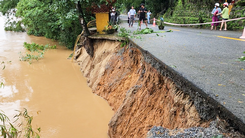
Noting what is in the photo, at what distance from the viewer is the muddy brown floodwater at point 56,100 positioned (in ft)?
19.5

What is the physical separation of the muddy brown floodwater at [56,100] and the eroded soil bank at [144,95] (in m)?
0.62

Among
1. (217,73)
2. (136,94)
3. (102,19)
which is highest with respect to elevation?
(102,19)

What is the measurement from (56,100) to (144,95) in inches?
182

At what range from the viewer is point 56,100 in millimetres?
7742

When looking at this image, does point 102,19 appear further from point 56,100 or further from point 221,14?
point 221,14

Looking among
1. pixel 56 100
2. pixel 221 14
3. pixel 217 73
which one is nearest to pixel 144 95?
pixel 217 73

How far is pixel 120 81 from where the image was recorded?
6766 millimetres

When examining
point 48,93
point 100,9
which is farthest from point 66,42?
point 48,93

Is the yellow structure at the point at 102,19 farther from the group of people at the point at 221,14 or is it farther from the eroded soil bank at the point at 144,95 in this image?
the group of people at the point at 221,14

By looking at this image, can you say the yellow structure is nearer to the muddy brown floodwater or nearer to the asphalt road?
the muddy brown floodwater

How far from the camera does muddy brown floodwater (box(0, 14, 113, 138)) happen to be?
593 centimetres

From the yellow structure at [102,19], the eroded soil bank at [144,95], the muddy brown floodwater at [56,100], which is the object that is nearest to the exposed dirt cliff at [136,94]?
the eroded soil bank at [144,95]

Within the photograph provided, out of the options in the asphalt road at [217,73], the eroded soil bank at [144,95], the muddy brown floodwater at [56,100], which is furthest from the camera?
the muddy brown floodwater at [56,100]

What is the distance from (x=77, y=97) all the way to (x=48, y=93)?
1608mm
